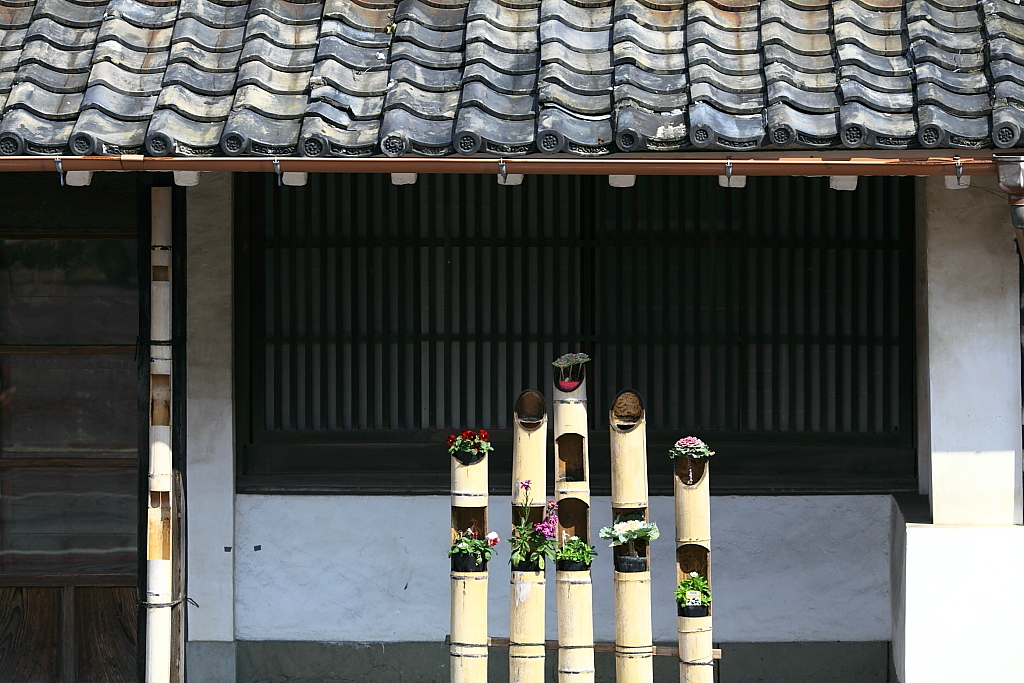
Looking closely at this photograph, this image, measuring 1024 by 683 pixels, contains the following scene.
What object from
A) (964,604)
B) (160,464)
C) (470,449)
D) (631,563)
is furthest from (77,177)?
(964,604)

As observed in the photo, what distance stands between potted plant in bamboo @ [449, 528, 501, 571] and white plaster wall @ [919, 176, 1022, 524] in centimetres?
249

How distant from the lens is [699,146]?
4855 mm

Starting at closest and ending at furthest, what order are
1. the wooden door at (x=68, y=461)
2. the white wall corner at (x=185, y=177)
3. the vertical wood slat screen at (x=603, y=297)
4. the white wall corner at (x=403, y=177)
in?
the white wall corner at (x=403, y=177)
the white wall corner at (x=185, y=177)
the vertical wood slat screen at (x=603, y=297)
the wooden door at (x=68, y=461)

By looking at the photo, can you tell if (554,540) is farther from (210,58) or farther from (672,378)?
(210,58)

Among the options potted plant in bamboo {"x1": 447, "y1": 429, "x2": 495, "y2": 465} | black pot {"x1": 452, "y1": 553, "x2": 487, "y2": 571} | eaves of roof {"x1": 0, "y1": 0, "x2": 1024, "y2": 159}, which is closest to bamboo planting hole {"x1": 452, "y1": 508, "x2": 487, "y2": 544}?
black pot {"x1": 452, "y1": 553, "x2": 487, "y2": 571}

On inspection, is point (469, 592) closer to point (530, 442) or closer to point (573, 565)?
point (573, 565)

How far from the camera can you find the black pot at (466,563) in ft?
16.6

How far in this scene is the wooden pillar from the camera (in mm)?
6082

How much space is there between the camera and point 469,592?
508 centimetres

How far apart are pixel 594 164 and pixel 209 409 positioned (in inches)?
135

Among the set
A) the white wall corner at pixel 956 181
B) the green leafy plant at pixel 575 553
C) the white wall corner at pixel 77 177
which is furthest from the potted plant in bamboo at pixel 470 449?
the white wall corner at pixel 956 181

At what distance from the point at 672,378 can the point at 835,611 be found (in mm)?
1935

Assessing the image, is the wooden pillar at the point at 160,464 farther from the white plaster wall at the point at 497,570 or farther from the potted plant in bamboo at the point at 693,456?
the potted plant in bamboo at the point at 693,456

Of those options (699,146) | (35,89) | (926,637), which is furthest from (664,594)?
(35,89)
